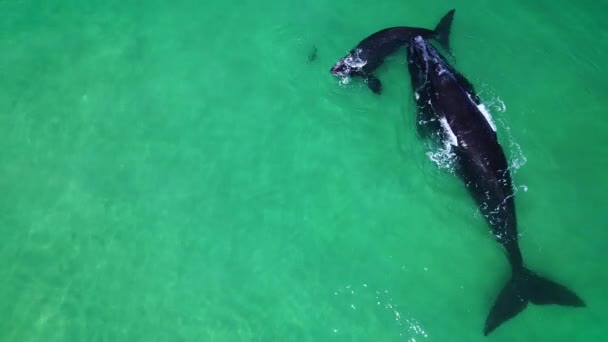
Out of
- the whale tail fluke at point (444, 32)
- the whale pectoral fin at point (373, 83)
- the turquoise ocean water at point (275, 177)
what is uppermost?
the whale tail fluke at point (444, 32)

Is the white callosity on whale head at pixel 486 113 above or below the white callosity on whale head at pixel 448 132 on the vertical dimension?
above

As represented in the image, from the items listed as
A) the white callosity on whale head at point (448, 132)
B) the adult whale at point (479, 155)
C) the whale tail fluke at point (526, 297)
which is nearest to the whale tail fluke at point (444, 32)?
the adult whale at point (479, 155)

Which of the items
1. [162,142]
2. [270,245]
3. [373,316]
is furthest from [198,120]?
[373,316]

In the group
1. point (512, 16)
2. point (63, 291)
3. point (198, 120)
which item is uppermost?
point (512, 16)

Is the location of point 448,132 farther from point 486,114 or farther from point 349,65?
point 349,65

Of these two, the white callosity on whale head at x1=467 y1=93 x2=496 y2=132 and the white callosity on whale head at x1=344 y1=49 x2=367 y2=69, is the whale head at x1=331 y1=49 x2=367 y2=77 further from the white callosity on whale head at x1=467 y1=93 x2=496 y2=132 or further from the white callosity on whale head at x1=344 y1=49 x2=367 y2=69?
the white callosity on whale head at x1=467 y1=93 x2=496 y2=132

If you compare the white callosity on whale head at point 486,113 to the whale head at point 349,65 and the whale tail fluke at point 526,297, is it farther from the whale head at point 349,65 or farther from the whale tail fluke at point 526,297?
the whale tail fluke at point 526,297

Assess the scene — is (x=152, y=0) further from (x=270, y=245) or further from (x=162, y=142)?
(x=270, y=245)

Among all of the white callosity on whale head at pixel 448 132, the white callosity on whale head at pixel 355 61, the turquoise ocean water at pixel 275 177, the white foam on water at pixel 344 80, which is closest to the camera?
the turquoise ocean water at pixel 275 177
